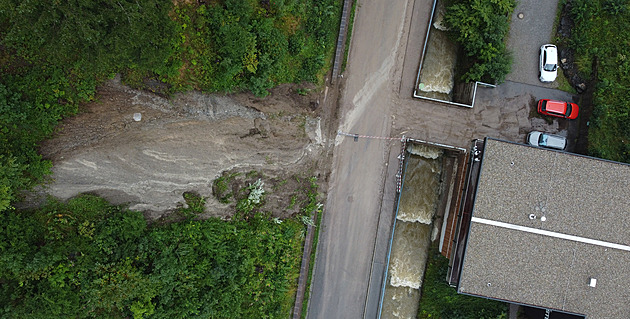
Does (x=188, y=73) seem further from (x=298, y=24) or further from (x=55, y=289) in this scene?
(x=55, y=289)

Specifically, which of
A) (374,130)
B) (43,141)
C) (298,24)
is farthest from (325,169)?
(43,141)

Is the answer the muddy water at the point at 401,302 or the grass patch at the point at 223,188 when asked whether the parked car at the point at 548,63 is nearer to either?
the muddy water at the point at 401,302

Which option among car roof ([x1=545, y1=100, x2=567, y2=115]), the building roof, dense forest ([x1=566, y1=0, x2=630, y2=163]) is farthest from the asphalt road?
the building roof

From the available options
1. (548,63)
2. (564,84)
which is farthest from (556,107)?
(548,63)

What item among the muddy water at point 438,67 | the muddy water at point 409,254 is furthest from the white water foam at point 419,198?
the muddy water at point 438,67

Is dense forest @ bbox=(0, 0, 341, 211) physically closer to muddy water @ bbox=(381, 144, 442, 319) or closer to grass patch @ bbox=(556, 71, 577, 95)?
muddy water @ bbox=(381, 144, 442, 319)

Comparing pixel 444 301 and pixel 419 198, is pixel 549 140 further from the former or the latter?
pixel 444 301
